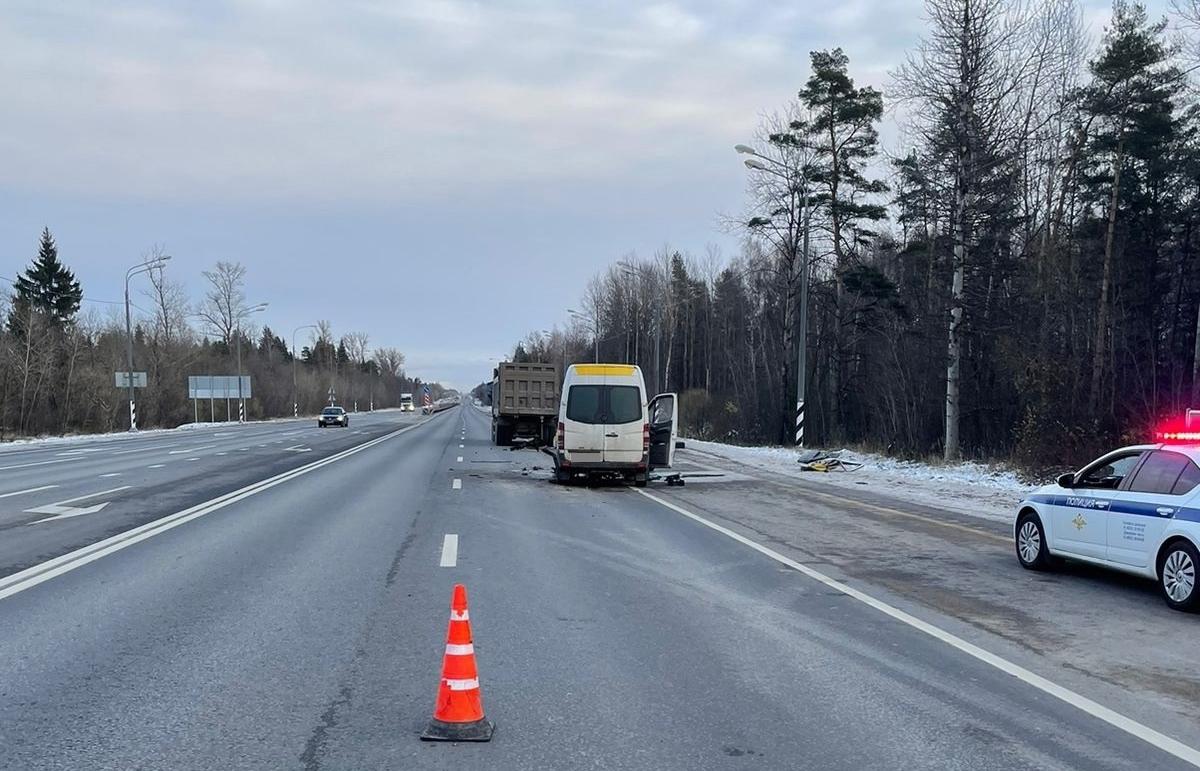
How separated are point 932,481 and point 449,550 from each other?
14460 millimetres

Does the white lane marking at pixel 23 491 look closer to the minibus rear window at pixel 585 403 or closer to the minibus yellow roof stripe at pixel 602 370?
the minibus rear window at pixel 585 403

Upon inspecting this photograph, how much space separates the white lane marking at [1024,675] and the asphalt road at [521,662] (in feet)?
0.08

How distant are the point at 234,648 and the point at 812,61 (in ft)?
131

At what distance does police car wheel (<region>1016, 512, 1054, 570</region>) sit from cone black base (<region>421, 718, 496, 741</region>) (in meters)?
7.57

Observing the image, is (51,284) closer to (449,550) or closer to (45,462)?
(45,462)

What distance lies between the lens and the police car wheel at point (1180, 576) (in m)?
8.13

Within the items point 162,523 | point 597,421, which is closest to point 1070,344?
point 597,421

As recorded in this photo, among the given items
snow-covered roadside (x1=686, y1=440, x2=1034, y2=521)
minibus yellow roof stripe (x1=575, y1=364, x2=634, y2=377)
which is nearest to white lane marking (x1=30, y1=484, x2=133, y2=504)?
minibus yellow roof stripe (x1=575, y1=364, x2=634, y2=377)

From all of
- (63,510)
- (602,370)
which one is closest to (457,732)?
(63,510)

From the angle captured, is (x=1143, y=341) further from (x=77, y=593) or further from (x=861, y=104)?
(x=77, y=593)

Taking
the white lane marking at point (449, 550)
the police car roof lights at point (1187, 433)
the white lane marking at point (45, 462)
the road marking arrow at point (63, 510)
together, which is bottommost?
the white lane marking at point (45, 462)

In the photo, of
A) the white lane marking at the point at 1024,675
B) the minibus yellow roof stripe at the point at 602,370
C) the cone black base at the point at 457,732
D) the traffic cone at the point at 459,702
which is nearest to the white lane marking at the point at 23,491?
the minibus yellow roof stripe at the point at 602,370

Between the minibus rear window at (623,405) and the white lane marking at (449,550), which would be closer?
the white lane marking at (449,550)

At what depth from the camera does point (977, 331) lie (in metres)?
28.0
